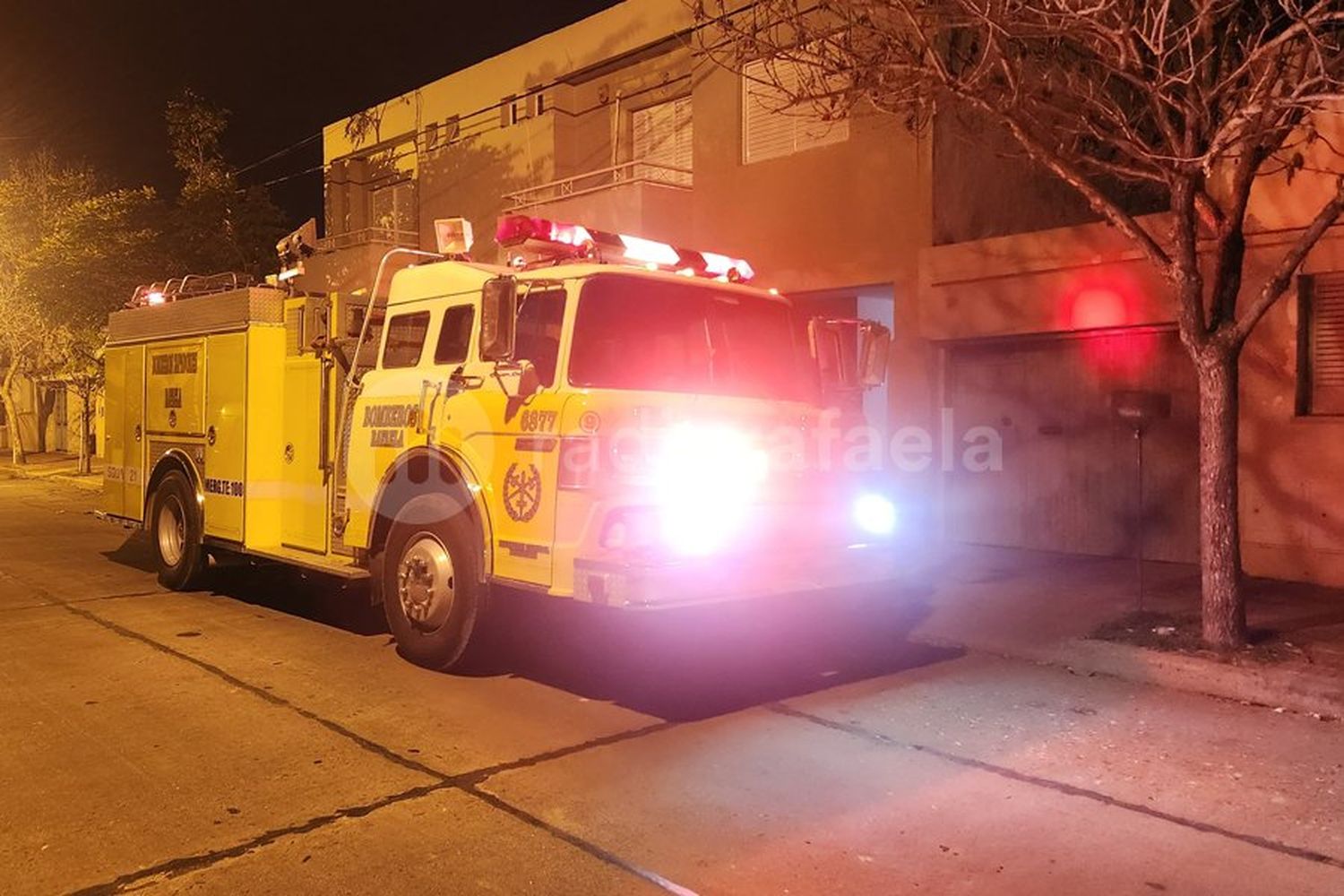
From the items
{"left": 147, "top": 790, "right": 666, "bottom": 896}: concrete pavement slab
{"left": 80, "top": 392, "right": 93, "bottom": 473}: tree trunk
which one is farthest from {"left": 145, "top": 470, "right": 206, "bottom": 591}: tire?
{"left": 80, "top": 392, "right": 93, "bottom": 473}: tree trunk

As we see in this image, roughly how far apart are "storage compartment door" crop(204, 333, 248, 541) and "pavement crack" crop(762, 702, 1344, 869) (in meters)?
5.03

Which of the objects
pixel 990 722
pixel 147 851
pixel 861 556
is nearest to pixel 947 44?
pixel 861 556

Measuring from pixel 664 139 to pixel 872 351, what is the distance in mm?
10585

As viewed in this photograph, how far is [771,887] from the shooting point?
3836 mm

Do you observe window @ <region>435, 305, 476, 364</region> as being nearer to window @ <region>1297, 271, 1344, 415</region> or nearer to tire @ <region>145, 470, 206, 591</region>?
tire @ <region>145, 470, 206, 591</region>

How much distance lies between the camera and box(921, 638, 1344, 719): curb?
6.31 m

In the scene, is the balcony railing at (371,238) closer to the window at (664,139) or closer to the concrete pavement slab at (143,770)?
the window at (664,139)

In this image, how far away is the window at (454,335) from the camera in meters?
6.78

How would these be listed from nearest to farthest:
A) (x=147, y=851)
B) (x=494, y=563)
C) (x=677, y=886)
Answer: (x=677, y=886)
(x=147, y=851)
(x=494, y=563)

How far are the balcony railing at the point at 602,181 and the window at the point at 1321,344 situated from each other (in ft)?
27.6

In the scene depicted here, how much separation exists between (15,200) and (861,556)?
23.2m

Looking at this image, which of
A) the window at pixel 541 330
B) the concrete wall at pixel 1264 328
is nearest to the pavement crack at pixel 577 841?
the window at pixel 541 330

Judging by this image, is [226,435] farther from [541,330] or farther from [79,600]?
[541,330]

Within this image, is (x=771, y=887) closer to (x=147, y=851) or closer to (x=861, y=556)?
(x=147, y=851)
